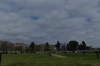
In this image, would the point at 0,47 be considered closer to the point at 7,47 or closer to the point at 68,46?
the point at 7,47

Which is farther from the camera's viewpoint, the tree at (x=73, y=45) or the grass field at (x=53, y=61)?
the tree at (x=73, y=45)

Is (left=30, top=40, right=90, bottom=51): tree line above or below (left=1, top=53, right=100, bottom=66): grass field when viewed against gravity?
above

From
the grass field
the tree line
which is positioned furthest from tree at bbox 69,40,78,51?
the grass field

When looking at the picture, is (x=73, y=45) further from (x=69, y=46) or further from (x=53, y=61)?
(x=53, y=61)

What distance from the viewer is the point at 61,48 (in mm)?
174500

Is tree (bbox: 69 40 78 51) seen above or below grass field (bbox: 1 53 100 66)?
above

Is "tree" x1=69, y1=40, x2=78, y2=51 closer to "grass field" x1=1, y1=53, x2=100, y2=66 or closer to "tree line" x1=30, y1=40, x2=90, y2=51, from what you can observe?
"tree line" x1=30, y1=40, x2=90, y2=51

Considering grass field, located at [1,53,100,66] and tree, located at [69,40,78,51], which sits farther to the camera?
tree, located at [69,40,78,51]

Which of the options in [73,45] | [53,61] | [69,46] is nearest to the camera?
[53,61]

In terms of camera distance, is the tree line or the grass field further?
the tree line

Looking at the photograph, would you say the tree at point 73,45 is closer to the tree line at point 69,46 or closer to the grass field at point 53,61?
the tree line at point 69,46

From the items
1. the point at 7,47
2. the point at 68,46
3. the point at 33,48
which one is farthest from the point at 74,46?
the point at 7,47

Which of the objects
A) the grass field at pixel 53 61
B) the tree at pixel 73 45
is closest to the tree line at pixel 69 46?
the tree at pixel 73 45

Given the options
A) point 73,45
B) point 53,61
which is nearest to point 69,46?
point 73,45
